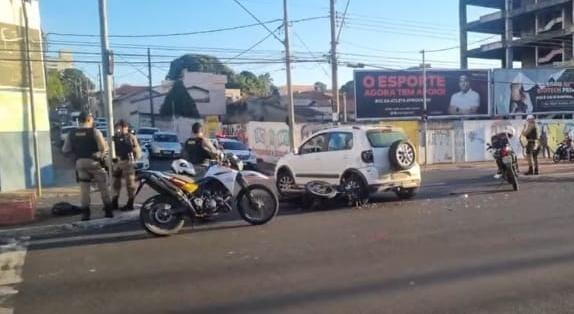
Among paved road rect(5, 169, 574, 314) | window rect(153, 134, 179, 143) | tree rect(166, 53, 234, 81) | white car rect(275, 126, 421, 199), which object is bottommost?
paved road rect(5, 169, 574, 314)

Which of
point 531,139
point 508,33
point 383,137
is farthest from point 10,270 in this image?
point 508,33

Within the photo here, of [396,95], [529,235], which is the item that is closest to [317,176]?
[529,235]

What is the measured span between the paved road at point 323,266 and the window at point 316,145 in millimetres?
2501

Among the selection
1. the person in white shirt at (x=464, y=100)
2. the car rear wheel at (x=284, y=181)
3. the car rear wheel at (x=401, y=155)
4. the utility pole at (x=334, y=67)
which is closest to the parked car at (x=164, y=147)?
the utility pole at (x=334, y=67)

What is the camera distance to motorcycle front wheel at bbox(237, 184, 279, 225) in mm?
8936

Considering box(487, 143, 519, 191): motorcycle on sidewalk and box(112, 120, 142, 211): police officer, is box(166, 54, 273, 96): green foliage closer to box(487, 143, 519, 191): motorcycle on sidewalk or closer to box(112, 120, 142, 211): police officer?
box(487, 143, 519, 191): motorcycle on sidewalk

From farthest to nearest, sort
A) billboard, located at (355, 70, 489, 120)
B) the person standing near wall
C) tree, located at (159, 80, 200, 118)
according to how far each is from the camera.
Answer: tree, located at (159, 80, 200, 118)
billboard, located at (355, 70, 489, 120)
the person standing near wall

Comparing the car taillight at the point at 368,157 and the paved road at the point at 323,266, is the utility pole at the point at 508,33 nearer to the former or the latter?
the car taillight at the point at 368,157

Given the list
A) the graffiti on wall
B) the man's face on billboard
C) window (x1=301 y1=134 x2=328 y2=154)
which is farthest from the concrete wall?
window (x1=301 y1=134 x2=328 y2=154)

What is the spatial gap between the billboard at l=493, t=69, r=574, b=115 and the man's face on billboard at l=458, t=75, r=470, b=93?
325 centimetres

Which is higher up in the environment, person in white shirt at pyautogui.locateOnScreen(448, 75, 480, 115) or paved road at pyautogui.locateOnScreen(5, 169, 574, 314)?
person in white shirt at pyautogui.locateOnScreen(448, 75, 480, 115)

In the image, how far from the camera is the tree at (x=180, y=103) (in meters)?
64.1

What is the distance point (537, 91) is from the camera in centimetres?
3716

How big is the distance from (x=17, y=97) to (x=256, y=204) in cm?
937
